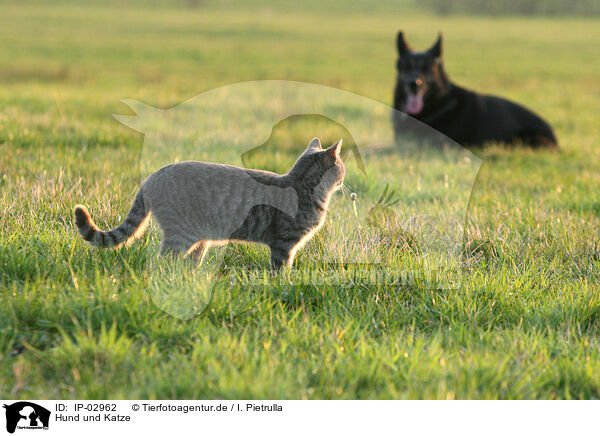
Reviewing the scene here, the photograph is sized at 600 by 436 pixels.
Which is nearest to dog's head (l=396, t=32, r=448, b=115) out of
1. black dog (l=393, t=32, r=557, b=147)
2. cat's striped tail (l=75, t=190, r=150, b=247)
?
black dog (l=393, t=32, r=557, b=147)

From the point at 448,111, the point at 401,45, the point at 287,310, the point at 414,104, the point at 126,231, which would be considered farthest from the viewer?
→ the point at 448,111

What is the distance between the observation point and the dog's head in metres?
9.25

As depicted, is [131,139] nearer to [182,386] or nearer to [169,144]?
[169,144]

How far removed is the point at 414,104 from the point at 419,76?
0.52 m

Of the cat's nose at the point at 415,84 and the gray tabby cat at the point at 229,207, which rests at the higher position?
the cat's nose at the point at 415,84

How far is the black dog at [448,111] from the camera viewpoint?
367 inches

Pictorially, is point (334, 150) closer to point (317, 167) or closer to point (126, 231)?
point (317, 167)

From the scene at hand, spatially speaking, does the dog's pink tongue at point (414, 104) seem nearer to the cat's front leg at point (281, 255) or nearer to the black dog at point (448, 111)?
the black dog at point (448, 111)

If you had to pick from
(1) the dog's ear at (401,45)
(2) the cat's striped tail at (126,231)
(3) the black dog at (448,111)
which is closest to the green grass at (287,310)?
(2) the cat's striped tail at (126,231)

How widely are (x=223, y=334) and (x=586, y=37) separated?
48.9 metres

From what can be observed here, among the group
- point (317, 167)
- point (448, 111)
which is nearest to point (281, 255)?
point (317, 167)

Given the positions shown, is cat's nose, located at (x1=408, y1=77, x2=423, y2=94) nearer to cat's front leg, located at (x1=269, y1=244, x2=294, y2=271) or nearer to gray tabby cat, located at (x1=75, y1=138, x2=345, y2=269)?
gray tabby cat, located at (x1=75, y1=138, x2=345, y2=269)

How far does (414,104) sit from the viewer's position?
9680 mm

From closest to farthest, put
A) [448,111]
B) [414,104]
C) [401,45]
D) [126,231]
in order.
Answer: [126,231] → [401,45] → [414,104] → [448,111]
